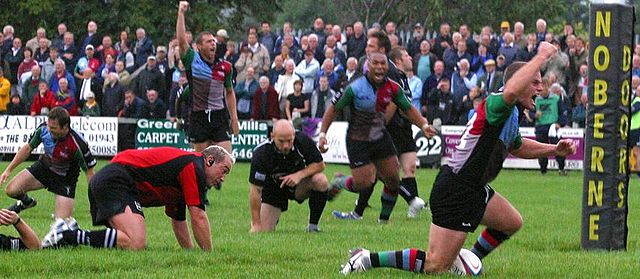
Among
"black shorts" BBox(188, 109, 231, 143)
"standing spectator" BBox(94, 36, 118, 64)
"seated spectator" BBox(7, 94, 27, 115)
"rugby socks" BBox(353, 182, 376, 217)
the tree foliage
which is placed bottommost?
"rugby socks" BBox(353, 182, 376, 217)

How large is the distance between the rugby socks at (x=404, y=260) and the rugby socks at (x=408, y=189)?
6472 millimetres

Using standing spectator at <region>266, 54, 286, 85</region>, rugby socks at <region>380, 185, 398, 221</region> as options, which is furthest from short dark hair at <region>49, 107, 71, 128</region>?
standing spectator at <region>266, 54, 286, 85</region>

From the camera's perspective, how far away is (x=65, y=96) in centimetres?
2948

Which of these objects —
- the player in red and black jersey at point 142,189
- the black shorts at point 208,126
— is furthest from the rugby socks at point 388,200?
the player in red and black jersey at point 142,189

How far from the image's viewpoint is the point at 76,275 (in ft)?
30.3

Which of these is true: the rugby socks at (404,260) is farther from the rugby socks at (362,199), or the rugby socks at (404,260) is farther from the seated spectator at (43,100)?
the seated spectator at (43,100)

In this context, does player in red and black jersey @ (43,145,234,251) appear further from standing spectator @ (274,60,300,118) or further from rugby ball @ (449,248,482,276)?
standing spectator @ (274,60,300,118)

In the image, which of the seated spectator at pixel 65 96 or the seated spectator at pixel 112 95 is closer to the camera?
the seated spectator at pixel 65 96

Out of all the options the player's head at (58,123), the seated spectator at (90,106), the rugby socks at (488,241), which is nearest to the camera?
the rugby socks at (488,241)

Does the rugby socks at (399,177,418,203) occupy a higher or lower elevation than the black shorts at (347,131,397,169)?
lower

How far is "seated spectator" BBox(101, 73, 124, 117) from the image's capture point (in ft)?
98.7

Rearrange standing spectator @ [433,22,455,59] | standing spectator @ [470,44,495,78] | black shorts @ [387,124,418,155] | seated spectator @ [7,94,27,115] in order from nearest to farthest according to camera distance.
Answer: black shorts @ [387,124,418,155] < standing spectator @ [470,44,495,78] < standing spectator @ [433,22,455,59] < seated spectator @ [7,94,27,115]

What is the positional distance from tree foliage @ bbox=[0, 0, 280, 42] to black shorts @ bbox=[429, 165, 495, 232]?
31.6m

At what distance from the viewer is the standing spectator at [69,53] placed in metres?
31.2
